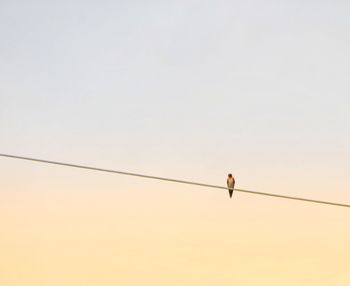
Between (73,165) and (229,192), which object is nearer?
(73,165)

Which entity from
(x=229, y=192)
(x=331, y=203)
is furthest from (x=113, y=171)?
(x=229, y=192)

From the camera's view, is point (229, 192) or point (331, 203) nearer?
point (331, 203)

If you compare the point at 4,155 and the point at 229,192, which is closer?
the point at 4,155

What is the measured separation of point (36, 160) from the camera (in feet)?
56.9

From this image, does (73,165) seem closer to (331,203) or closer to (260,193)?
(260,193)

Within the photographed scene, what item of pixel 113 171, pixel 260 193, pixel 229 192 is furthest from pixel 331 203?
pixel 229 192

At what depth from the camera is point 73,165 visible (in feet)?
56.9

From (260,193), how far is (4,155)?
799cm

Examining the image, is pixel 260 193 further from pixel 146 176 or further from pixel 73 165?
pixel 73 165

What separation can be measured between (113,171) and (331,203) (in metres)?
6.79

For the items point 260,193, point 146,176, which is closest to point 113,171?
point 146,176

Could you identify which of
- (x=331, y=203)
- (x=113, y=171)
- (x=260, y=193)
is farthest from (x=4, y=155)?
(x=331, y=203)

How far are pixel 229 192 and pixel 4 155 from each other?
49.1 feet

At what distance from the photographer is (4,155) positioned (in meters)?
17.6
